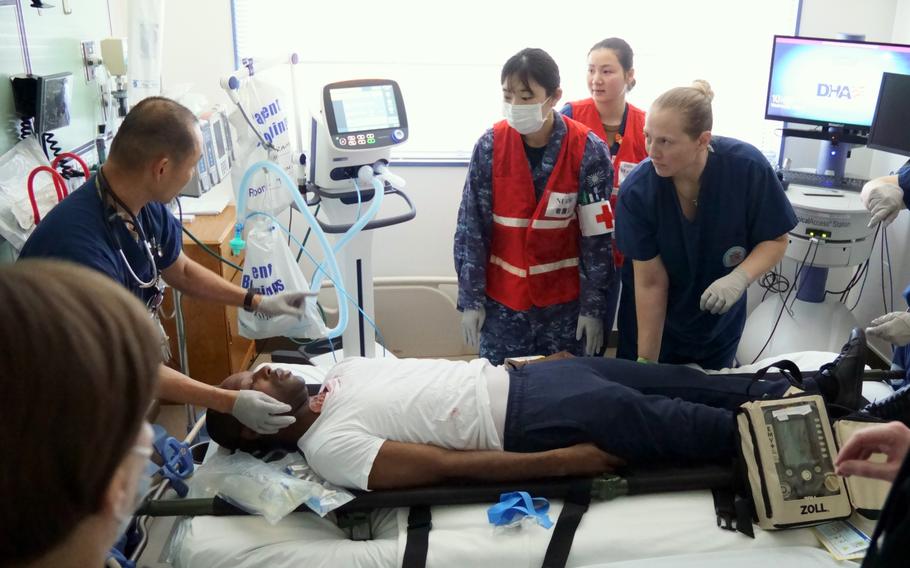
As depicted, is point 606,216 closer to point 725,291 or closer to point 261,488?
point 725,291

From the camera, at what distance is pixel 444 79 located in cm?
362

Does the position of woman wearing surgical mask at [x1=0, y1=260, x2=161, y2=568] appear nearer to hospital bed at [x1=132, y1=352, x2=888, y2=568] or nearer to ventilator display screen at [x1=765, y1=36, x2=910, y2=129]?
hospital bed at [x1=132, y1=352, x2=888, y2=568]

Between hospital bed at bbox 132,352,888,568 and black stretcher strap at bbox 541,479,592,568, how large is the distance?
0.02 m

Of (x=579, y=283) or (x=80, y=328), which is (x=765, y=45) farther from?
(x=80, y=328)

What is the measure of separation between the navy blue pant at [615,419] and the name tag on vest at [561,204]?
1.84 ft

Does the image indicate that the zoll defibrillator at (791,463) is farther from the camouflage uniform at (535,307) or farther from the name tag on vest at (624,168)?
the name tag on vest at (624,168)

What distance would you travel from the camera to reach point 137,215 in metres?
1.81

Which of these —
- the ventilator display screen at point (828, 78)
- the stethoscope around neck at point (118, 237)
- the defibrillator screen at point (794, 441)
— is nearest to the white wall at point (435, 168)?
the ventilator display screen at point (828, 78)

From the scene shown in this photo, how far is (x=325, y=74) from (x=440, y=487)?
7.46 feet

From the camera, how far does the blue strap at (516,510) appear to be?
177cm

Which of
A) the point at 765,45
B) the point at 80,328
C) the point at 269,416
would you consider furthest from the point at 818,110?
the point at 80,328

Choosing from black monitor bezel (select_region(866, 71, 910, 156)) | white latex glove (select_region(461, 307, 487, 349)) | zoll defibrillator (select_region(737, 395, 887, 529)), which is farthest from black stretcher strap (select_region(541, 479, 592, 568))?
black monitor bezel (select_region(866, 71, 910, 156))

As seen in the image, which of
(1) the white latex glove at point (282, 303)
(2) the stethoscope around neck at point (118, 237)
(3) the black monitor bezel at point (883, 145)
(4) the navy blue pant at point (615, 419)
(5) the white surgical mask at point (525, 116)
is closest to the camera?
(2) the stethoscope around neck at point (118, 237)

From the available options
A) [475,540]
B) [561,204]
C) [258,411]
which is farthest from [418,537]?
[561,204]
